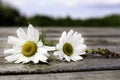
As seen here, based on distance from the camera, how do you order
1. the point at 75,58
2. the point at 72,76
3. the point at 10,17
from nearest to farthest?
the point at 72,76 → the point at 75,58 → the point at 10,17

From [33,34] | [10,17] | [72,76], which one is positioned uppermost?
[10,17]

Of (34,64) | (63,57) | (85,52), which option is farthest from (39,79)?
(85,52)

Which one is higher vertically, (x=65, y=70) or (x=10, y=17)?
(x=10, y=17)

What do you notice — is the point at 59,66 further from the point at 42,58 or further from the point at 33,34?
the point at 33,34

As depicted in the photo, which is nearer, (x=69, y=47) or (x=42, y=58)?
(x=42, y=58)

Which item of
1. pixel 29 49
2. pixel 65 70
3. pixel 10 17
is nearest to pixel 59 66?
pixel 65 70
